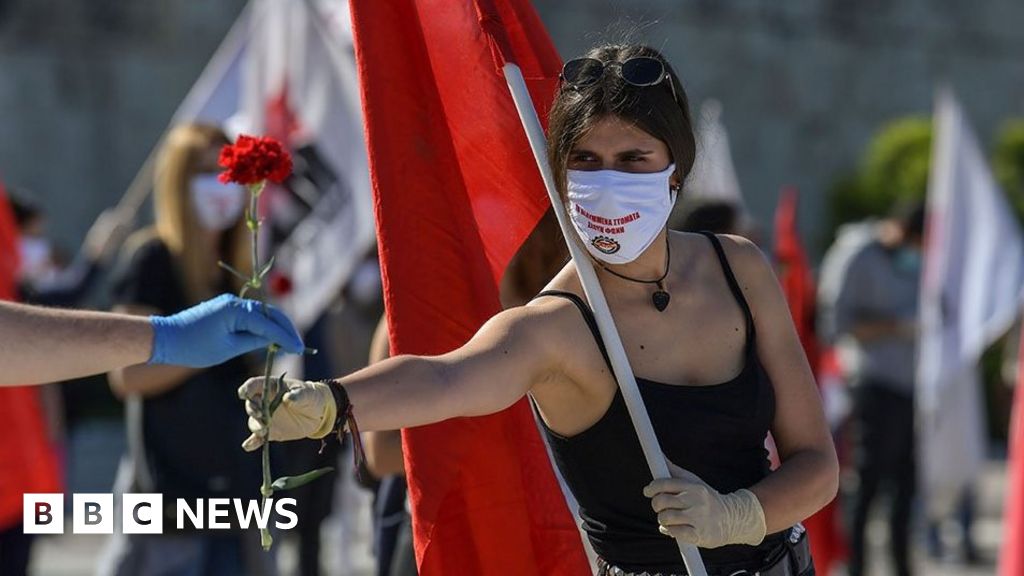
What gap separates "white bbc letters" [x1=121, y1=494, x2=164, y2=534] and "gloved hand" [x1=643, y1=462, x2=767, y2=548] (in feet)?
8.33

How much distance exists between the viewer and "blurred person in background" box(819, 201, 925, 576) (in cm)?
887

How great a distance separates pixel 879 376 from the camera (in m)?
8.97

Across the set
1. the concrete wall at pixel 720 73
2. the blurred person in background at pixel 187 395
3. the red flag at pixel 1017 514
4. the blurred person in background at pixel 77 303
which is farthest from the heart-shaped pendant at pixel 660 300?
the concrete wall at pixel 720 73

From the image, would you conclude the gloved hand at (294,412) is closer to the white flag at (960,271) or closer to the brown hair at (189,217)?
the brown hair at (189,217)

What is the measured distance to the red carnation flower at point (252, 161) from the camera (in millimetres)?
3299

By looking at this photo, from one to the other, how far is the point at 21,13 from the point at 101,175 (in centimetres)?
153

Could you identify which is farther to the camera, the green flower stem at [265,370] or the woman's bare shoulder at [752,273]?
the woman's bare shoulder at [752,273]

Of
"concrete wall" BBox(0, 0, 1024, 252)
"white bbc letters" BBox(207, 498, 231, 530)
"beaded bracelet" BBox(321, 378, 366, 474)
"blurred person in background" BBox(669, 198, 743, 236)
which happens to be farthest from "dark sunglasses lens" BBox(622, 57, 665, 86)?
"concrete wall" BBox(0, 0, 1024, 252)

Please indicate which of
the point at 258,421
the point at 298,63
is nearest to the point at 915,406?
the point at 298,63

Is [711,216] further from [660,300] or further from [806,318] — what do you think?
[660,300]

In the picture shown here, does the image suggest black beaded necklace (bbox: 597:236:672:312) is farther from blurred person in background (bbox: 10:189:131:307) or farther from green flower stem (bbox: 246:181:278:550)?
blurred person in background (bbox: 10:189:131:307)

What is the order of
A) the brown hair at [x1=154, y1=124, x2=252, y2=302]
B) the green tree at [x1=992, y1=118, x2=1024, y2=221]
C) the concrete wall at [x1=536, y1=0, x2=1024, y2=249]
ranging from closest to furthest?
1. the brown hair at [x1=154, y1=124, x2=252, y2=302]
2. the green tree at [x1=992, y1=118, x2=1024, y2=221]
3. the concrete wall at [x1=536, y1=0, x2=1024, y2=249]

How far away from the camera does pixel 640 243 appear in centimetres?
331

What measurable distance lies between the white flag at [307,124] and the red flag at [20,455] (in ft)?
4.53
